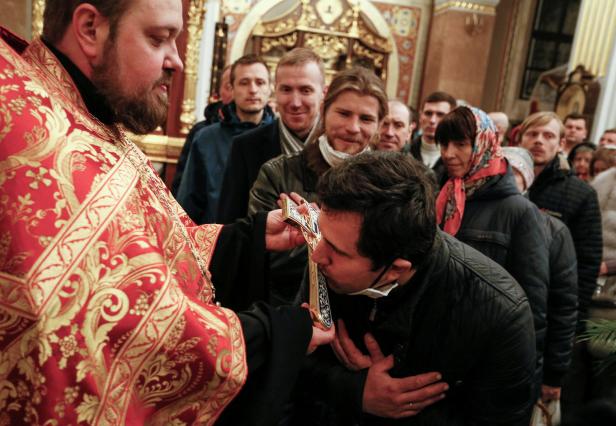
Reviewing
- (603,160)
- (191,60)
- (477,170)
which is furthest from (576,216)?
(191,60)

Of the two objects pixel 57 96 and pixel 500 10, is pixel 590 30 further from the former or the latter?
pixel 57 96

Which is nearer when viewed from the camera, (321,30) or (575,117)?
(575,117)

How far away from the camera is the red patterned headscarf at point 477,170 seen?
2342 mm

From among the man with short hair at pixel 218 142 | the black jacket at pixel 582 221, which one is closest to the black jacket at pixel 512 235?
the black jacket at pixel 582 221

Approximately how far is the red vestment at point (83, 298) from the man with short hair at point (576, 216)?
2.45 m

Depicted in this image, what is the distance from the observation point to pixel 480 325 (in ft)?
4.77

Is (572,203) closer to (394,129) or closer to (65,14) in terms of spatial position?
(394,129)

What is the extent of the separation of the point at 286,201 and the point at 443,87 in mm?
10129

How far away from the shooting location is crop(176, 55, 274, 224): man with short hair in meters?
3.41

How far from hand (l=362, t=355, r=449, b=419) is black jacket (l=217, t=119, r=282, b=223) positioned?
1.43 meters

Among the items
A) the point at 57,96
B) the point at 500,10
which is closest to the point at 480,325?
the point at 57,96

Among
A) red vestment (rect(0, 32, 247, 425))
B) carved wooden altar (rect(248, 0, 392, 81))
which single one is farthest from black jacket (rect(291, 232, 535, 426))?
carved wooden altar (rect(248, 0, 392, 81))

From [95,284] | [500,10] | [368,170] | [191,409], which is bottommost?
[191,409]

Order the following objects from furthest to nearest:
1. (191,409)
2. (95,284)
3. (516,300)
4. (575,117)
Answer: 1. (575,117)
2. (516,300)
3. (191,409)
4. (95,284)
